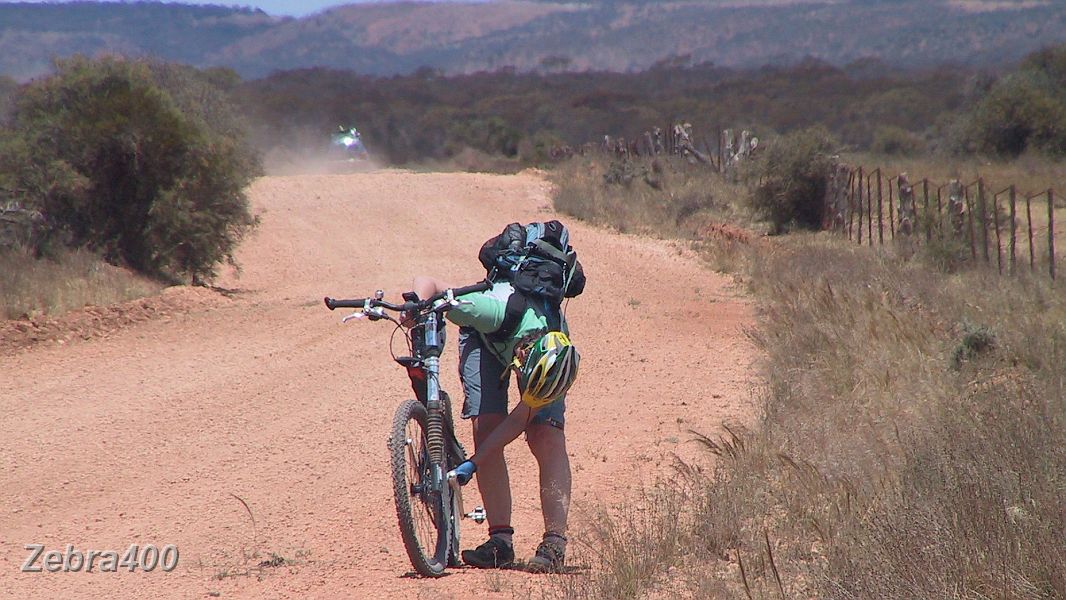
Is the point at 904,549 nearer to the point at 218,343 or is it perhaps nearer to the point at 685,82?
the point at 218,343

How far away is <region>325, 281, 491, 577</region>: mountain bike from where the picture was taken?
4.91 m

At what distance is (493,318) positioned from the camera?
5.03 metres

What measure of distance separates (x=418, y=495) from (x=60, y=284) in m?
7.59

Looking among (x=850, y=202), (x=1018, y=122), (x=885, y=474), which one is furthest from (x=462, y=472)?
(x=1018, y=122)

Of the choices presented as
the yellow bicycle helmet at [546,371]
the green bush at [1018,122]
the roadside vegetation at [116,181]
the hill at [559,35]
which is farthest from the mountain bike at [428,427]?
the hill at [559,35]

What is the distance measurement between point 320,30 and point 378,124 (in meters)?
136

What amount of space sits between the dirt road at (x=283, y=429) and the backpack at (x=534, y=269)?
112cm

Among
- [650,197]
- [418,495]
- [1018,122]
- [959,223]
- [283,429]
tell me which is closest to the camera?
[418,495]

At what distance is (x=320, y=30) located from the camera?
18638 centimetres

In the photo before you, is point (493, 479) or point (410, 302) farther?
point (493, 479)

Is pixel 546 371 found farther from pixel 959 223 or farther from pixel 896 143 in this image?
pixel 896 143

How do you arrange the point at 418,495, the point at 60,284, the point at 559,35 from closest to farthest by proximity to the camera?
the point at 418,495 → the point at 60,284 → the point at 559,35

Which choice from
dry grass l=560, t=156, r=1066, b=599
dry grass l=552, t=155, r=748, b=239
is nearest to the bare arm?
dry grass l=560, t=156, r=1066, b=599

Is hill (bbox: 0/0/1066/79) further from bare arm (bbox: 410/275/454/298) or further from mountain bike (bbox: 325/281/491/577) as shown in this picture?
mountain bike (bbox: 325/281/491/577)
